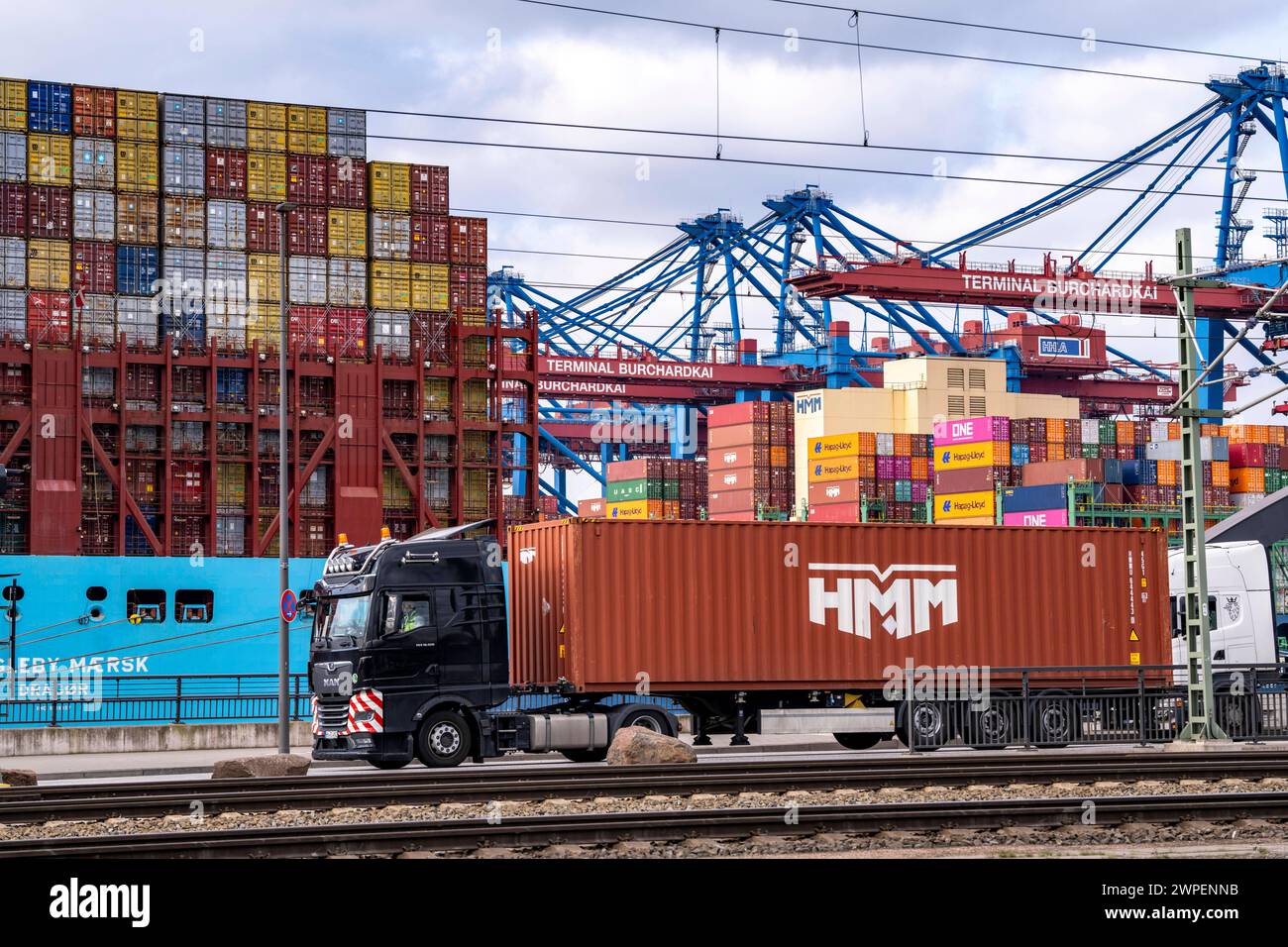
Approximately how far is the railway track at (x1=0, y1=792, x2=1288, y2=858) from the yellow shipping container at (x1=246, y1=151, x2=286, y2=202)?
31.6 metres

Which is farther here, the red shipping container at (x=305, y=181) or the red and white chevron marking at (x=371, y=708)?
the red shipping container at (x=305, y=181)

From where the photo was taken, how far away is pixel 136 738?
95.2ft

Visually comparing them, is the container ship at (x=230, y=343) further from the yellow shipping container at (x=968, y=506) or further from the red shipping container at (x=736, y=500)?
the red shipping container at (x=736, y=500)

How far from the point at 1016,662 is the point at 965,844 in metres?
13.6

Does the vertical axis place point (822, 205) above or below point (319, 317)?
above

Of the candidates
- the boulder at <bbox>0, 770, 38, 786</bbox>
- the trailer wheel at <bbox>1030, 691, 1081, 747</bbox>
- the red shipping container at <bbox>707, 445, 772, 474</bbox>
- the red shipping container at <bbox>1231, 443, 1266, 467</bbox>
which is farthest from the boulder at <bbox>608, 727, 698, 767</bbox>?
the red shipping container at <bbox>707, 445, 772, 474</bbox>

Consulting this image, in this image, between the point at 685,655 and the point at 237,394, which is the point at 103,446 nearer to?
the point at 237,394

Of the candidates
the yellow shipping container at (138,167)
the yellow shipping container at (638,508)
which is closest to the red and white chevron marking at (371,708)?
the yellow shipping container at (138,167)

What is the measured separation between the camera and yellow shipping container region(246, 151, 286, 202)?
4325cm

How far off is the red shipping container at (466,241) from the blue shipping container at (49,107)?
10488 millimetres

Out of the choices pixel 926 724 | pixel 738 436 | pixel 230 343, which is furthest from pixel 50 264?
pixel 738 436

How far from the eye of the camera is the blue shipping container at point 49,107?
4156 cm
